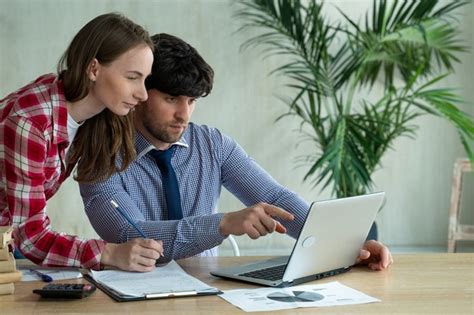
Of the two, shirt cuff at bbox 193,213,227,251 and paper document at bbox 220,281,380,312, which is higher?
shirt cuff at bbox 193,213,227,251

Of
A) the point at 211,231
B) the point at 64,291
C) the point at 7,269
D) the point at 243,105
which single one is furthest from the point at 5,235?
the point at 243,105

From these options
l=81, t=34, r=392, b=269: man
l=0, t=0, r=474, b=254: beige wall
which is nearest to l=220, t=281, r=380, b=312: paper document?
l=81, t=34, r=392, b=269: man

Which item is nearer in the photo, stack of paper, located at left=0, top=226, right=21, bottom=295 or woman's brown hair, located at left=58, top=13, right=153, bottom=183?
stack of paper, located at left=0, top=226, right=21, bottom=295

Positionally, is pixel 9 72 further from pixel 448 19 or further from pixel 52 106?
pixel 52 106

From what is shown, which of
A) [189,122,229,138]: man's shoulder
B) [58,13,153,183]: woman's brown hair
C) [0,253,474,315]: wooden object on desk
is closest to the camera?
[0,253,474,315]: wooden object on desk

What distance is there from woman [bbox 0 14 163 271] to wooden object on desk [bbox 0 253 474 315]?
12 centimetres

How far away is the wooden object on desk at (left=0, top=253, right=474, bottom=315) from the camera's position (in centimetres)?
200

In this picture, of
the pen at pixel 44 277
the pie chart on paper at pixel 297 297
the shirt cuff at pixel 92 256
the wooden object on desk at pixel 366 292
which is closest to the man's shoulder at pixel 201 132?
the wooden object on desk at pixel 366 292

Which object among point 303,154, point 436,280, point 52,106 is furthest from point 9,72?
point 436,280

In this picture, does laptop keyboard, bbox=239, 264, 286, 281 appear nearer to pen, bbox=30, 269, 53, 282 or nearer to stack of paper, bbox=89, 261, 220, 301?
stack of paper, bbox=89, 261, 220, 301

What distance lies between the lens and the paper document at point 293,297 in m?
2.04

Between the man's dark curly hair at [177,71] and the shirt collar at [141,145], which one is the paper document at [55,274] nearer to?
the shirt collar at [141,145]

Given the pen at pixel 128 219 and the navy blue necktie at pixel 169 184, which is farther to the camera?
the navy blue necktie at pixel 169 184

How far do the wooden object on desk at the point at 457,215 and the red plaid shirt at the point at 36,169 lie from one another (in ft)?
12.5
